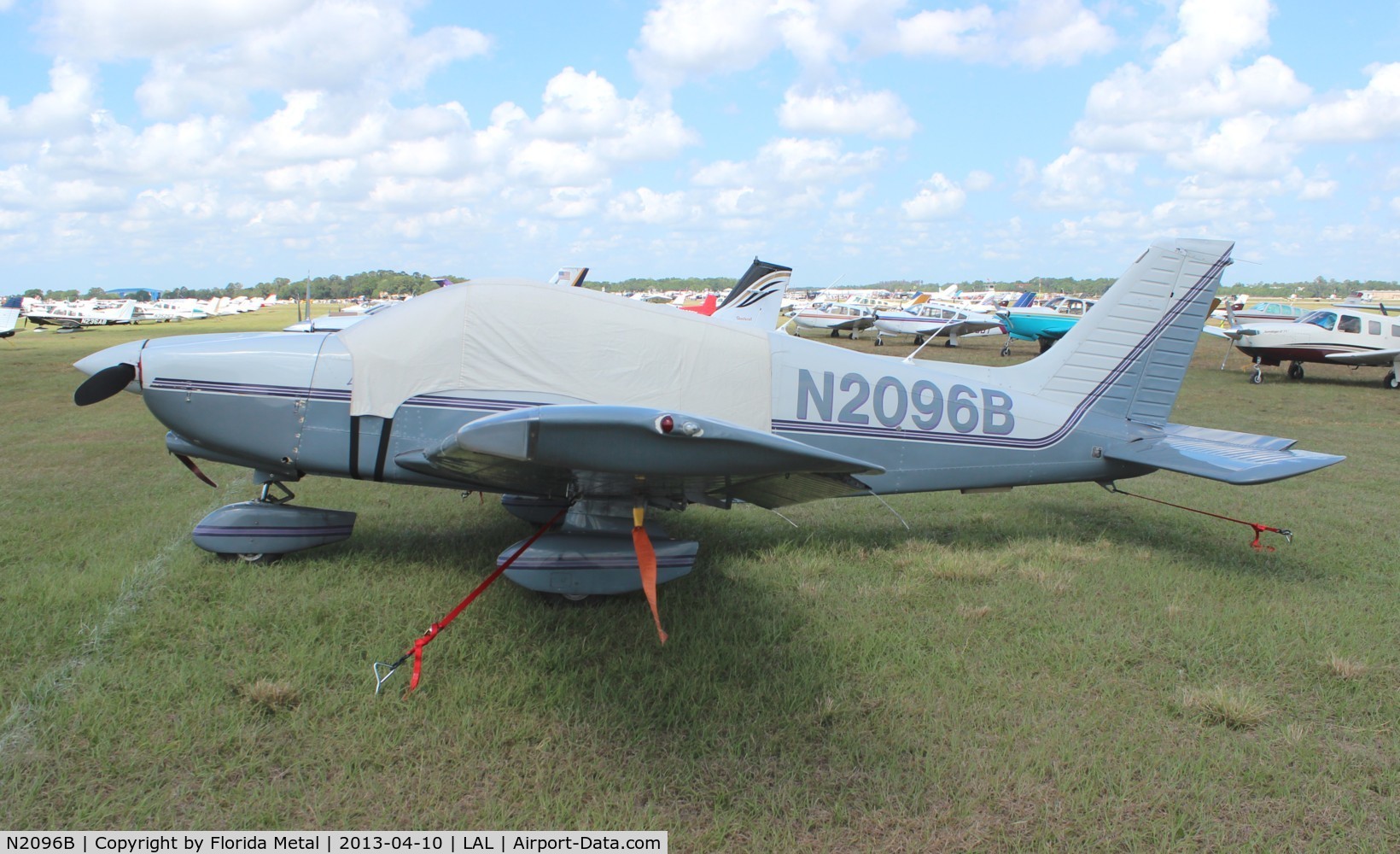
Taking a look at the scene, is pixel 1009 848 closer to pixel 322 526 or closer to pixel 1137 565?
pixel 1137 565

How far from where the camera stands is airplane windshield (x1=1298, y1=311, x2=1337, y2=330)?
70.8 ft

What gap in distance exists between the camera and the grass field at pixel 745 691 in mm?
3066

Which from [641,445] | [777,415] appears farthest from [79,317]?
[641,445]

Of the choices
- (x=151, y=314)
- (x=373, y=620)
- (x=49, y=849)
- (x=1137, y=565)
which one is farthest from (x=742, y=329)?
(x=151, y=314)

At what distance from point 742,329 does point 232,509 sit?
367 cm

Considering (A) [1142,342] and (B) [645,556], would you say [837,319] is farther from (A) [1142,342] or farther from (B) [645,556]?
(B) [645,556]

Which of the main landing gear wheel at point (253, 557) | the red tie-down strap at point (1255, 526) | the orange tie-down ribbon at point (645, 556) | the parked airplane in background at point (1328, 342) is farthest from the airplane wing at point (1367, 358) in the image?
the main landing gear wheel at point (253, 557)

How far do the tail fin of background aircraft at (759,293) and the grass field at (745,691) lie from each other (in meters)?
12.3

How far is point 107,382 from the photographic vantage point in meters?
5.02

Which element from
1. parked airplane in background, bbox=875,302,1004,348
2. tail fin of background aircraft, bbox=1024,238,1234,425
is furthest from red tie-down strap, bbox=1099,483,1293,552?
parked airplane in background, bbox=875,302,1004,348

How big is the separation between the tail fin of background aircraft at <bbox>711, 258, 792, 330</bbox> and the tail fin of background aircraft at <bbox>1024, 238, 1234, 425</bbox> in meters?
12.1

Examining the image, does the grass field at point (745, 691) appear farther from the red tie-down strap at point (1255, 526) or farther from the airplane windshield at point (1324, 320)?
the airplane windshield at point (1324, 320)

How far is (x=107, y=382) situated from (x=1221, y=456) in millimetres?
7499

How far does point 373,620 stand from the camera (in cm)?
454
